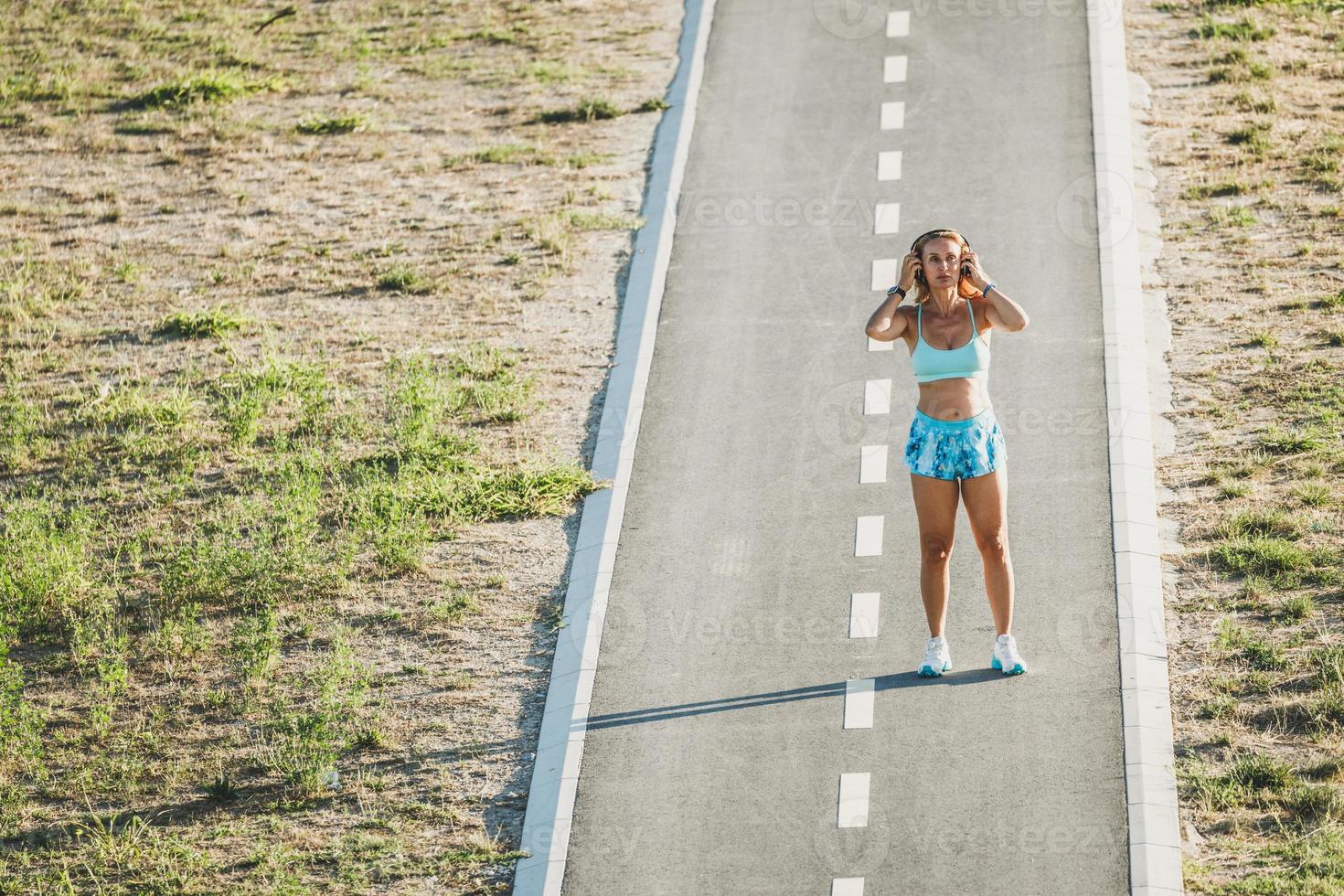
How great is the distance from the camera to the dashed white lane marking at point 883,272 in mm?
14680

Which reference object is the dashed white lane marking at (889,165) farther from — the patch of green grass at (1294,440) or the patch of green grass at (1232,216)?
the patch of green grass at (1294,440)

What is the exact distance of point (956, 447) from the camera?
923 cm

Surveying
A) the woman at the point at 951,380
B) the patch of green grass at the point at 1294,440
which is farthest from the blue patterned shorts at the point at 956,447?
the patch of green grass at the point at 1294,440

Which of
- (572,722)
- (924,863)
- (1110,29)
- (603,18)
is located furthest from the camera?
(603,18)

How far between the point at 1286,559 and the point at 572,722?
190 inches

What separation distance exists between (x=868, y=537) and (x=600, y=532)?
1.96 metres

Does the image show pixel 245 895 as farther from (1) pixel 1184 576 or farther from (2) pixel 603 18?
(2) pixel 603 18

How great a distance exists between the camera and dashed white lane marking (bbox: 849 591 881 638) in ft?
34.5

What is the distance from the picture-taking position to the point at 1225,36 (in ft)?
62.0

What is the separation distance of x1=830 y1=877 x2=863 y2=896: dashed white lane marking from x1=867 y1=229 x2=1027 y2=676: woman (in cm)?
201

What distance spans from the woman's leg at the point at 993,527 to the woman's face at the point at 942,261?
112 centimetres

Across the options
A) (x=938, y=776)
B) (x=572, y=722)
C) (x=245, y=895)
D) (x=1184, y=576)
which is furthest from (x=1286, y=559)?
(x=245, y=895)

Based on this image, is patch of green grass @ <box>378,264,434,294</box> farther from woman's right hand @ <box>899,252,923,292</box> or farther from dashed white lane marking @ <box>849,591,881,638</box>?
woman's right hand @ <box>899,252,923,292</box>

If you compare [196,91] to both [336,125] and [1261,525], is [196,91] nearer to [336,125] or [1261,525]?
[336,125]
